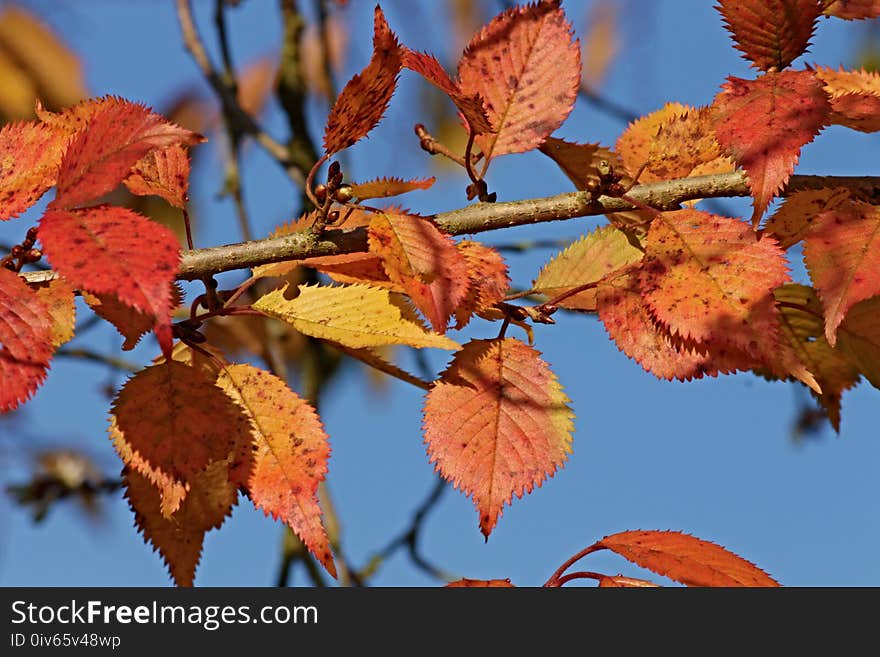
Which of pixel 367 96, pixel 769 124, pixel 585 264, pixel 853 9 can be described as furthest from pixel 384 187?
pixel 853 9

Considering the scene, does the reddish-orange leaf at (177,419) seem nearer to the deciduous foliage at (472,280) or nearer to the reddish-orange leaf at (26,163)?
the deciduous foliage at (472,280)

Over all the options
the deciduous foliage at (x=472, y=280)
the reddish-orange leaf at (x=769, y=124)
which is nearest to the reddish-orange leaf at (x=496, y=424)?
the deciduous foliage at (x=472, y=280)

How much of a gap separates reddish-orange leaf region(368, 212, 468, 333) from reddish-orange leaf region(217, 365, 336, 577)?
143 millimetres

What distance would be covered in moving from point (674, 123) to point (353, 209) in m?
0.31

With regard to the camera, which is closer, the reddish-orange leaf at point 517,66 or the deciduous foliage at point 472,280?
the deciduous foliage at point 472,280

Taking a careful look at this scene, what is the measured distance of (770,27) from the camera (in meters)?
0.89

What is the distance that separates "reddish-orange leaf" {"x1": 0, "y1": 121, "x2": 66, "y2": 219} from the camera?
2.81 ft

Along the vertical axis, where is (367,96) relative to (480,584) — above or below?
above

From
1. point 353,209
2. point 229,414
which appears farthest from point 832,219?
point 229,414

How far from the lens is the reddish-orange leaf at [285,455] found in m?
0.84

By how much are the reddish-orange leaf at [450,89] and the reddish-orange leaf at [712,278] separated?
18 centimetres

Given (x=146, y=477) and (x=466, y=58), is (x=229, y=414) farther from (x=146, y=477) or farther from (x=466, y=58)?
(x=466, y=58)

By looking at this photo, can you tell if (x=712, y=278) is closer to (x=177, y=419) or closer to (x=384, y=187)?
(x=384, y=187)

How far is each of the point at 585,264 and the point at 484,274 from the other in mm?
114
